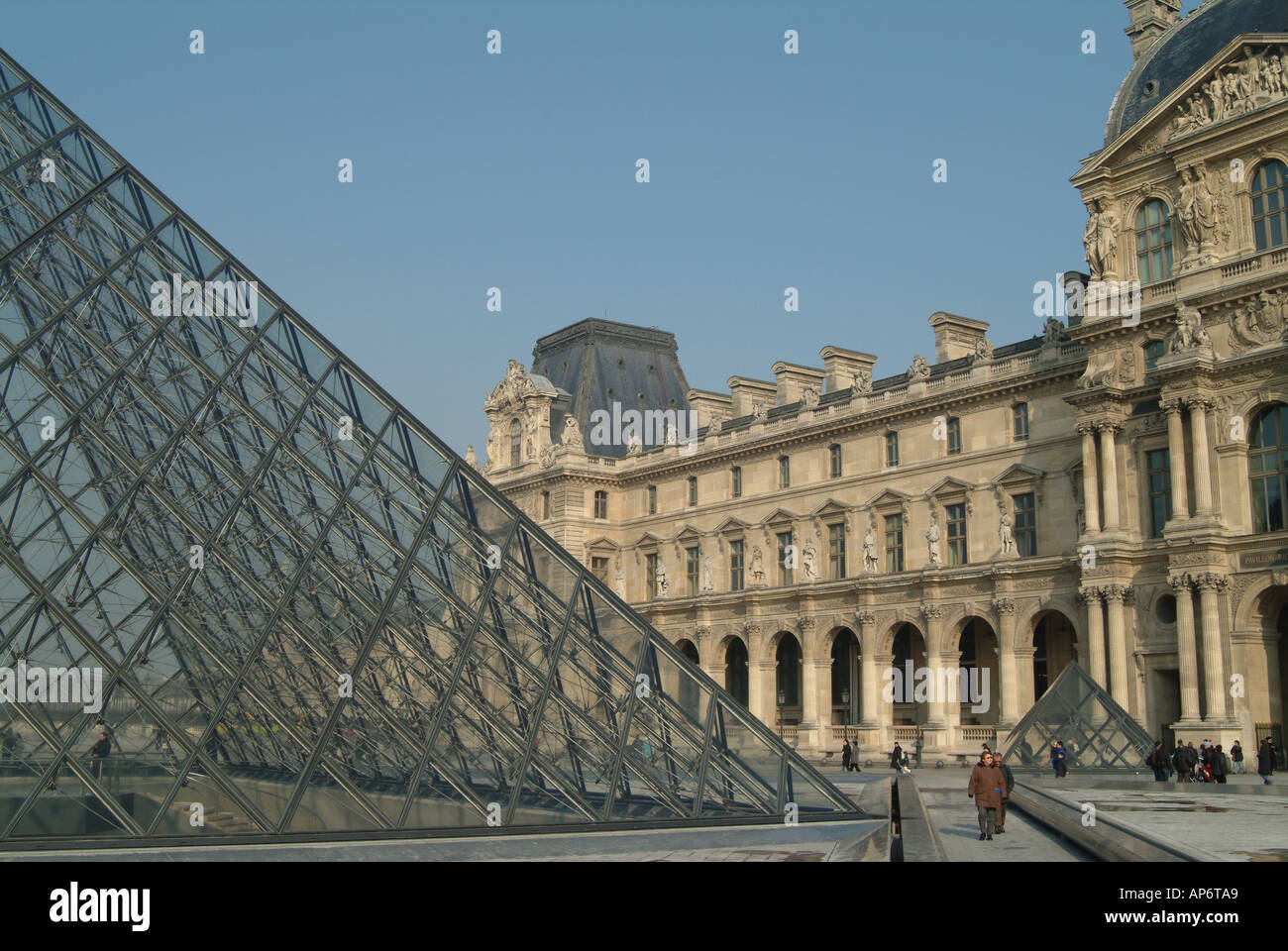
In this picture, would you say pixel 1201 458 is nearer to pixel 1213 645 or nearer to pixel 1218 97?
pixel 1213 645

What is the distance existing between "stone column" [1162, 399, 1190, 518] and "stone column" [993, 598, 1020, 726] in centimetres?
776

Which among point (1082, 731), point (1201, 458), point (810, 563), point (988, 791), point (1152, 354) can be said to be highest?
point (1152, 354)

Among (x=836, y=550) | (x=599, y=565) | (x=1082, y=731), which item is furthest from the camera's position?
(x=599, y=565)

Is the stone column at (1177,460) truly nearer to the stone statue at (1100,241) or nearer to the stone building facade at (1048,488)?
the stone building facade at (1048,488)

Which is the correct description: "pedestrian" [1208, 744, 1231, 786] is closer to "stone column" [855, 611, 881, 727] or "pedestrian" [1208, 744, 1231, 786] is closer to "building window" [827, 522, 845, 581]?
"stone column" [855, 611, 881, 727]

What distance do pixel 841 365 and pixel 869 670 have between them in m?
14.3

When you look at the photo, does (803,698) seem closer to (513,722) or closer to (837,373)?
(837,373)

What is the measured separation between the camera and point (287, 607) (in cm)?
1625

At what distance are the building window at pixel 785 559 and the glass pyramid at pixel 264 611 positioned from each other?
34656 millimetres

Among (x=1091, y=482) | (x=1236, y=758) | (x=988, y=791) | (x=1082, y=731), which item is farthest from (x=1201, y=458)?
(x=988, y=791)

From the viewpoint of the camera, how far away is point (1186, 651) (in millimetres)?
34531

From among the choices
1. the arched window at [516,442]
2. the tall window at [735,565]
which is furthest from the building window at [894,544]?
the arched window at [516,442]

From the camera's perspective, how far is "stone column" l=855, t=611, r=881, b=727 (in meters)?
46.8
